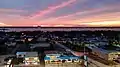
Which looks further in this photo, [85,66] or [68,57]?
[68,57]

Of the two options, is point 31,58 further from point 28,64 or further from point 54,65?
point 54,65

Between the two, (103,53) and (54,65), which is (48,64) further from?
(103,53)

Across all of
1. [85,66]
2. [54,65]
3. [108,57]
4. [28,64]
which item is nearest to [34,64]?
[28,64]

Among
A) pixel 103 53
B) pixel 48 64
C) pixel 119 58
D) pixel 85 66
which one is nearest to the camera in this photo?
pixel 85 66

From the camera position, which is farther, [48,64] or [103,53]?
[103,53]

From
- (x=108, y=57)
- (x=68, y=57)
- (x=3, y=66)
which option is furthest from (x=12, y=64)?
(x=108, y=57)

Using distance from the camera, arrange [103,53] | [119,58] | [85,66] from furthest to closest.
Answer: [103,53] → [119,58] → [85,66]

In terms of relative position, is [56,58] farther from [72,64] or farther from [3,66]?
[3,66]

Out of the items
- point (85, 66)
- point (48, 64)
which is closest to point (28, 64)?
point (48, 64)

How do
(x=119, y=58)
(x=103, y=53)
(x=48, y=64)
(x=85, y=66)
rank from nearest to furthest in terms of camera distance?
1. (x=85, y=66)
2. (x=48, y=64)
3. (x=119, y=58)
4. (x=103, y=53)
